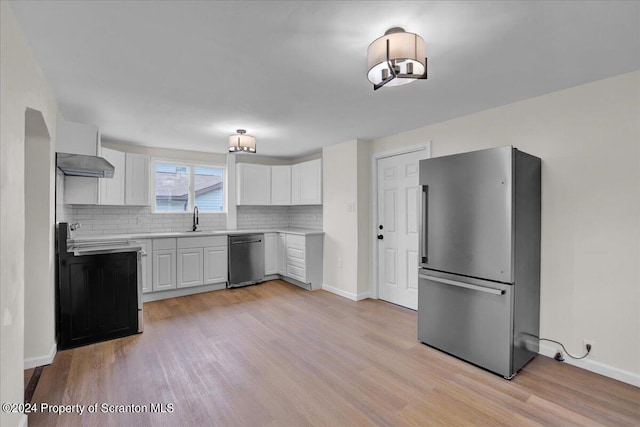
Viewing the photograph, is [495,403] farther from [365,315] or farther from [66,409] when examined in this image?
[66,409]

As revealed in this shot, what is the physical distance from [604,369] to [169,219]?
17.7 feet

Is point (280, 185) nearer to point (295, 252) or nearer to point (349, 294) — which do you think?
point (295, 252)

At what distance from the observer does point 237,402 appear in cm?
200

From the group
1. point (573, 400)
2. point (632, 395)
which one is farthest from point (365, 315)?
point (632, 395)

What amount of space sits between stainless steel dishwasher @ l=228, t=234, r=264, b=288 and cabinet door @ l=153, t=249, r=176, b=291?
0.82 meters

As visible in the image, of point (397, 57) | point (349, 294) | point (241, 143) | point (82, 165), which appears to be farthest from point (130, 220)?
point (397, 57)

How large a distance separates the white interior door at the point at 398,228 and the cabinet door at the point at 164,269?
2.91 metres

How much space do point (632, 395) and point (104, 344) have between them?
422cm

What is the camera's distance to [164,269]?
4254 millimetres

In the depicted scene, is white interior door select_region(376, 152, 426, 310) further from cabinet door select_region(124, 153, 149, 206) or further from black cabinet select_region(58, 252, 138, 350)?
cabinet door select_region(124, 153, 149, 206)

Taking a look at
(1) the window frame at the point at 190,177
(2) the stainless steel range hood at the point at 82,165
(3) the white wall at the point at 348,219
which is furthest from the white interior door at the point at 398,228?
(2) the stainless steel range hood at the point at 82,165

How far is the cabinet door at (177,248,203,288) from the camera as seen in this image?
14.4ft

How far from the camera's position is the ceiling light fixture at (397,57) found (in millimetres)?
1608

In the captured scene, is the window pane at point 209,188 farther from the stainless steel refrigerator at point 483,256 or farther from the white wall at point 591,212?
the white wall at point 591,212
